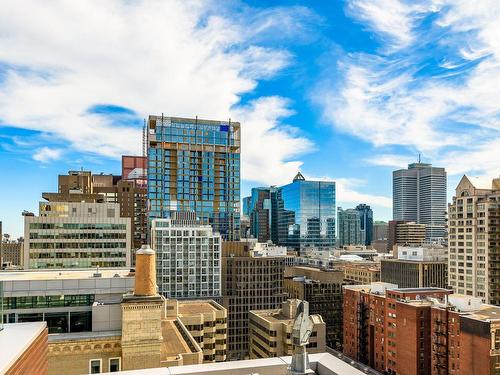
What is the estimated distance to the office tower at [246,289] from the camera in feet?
427

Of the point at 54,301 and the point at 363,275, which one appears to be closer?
the point at 54,301

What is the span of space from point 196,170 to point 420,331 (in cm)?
11245

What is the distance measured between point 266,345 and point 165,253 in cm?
3836

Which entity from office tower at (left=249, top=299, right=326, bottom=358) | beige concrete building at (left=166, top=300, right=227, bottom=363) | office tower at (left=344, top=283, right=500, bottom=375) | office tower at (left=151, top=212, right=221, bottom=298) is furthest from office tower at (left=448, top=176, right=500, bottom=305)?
beige concrete building at (left=166, top=300, right=227, bottom=363)

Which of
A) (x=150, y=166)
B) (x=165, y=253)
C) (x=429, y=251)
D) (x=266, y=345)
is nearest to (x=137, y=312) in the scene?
(x=266, y=345)

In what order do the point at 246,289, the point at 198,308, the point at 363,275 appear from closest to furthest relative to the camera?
the point at 198,308, the point at 246,289, the point at 363,275

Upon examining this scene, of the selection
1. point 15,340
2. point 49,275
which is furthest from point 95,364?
point 15,340

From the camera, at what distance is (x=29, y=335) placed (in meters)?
19.9

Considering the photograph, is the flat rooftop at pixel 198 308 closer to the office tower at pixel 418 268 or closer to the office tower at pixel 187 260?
the office tower at pixel 187 260

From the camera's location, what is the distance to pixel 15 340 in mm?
18859

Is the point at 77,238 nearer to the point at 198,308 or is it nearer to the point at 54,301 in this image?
the point at 198,308

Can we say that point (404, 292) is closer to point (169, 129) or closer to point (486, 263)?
point (486, 263)

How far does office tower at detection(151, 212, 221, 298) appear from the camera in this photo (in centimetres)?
11550

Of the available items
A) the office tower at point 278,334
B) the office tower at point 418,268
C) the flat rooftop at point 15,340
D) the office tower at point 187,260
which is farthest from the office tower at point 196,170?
the flat rooftop at point 15,340
